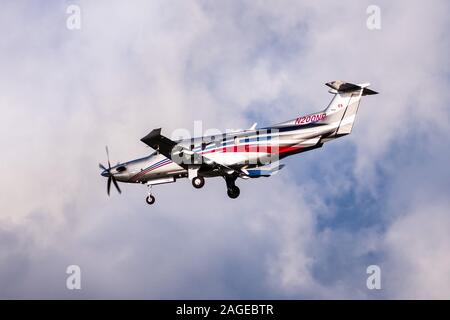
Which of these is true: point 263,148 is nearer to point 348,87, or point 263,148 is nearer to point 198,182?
point 198,182

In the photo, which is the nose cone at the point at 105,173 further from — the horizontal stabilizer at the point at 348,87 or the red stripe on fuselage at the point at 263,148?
the horizontal stabilizer at the point at 348,87

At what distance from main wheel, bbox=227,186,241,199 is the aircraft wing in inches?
111

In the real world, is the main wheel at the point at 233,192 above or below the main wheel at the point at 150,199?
above

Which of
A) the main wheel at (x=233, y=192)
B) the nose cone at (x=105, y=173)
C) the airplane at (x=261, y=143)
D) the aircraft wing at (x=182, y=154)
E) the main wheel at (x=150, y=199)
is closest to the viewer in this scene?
the aircraft wing at (x=182, y=154)

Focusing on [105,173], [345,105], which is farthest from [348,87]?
[105,173]

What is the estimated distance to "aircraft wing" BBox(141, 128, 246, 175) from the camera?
4944cm

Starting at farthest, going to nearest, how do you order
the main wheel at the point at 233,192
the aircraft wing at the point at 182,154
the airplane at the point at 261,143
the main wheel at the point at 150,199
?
1. the main wheel at the point at 233,192
2. the main wheel at the point at 150,199
3. the airplane at the point at 261,143
4. the aircraft wing at the point at 182,154

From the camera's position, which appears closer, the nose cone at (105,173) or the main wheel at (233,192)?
the main wheel at (233,192)

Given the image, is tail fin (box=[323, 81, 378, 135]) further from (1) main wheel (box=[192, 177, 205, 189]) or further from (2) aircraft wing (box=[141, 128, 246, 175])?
(1) main wheel (box=[192, 177, 205, 189])

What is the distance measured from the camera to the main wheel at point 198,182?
51.5m

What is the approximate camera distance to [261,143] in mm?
50719

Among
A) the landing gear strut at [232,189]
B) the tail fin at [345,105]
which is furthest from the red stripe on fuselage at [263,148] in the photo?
the landing gear strut at [232,189]
